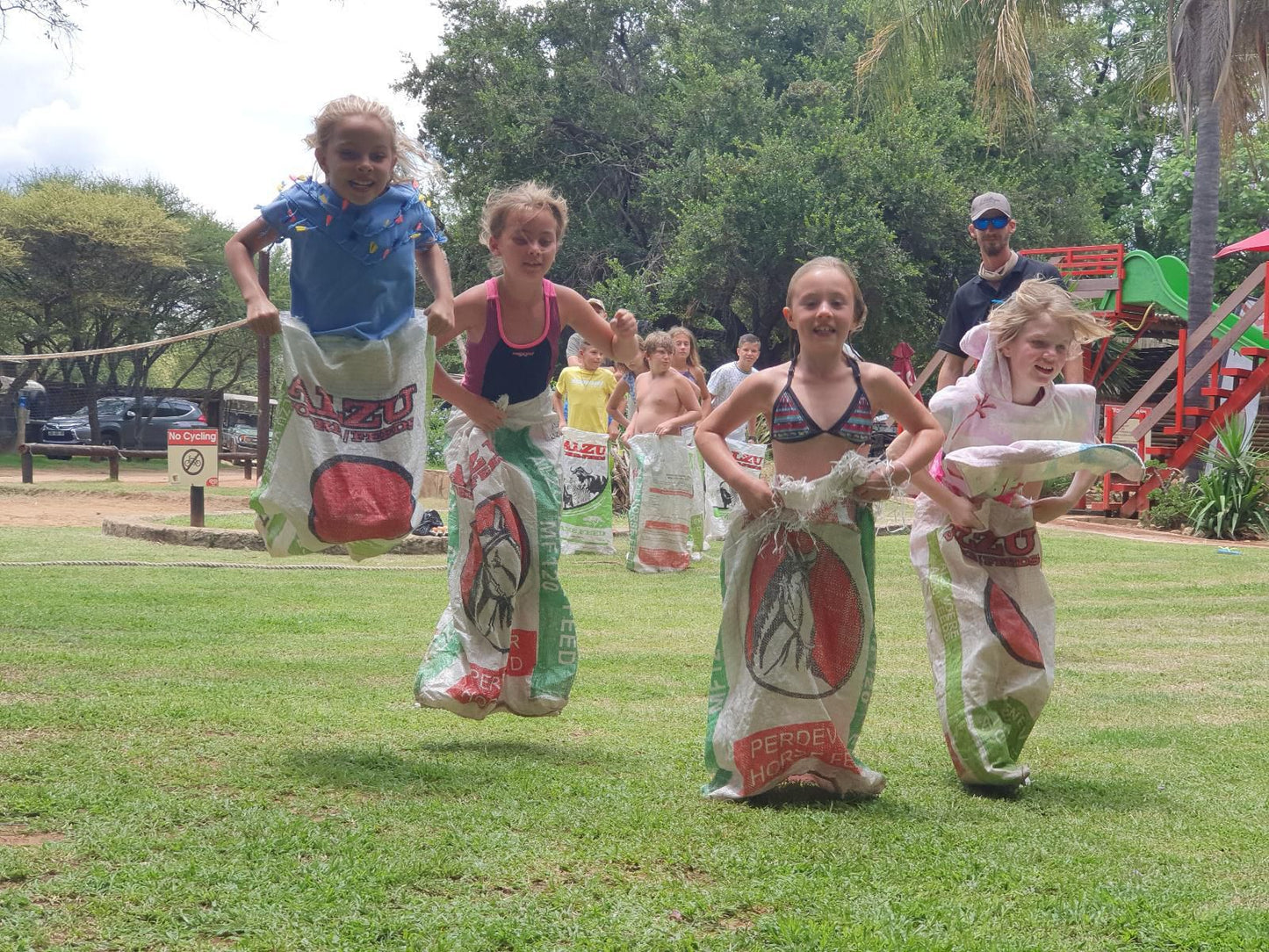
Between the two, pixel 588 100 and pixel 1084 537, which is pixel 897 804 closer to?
pixel 1084 537

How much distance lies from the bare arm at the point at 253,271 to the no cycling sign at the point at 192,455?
34.0 feet

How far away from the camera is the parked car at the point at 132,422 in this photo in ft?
117

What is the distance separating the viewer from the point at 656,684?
20.1ft

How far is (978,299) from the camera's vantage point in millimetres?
5617

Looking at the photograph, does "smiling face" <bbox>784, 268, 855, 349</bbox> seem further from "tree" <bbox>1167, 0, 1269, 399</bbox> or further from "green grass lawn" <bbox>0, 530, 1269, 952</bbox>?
"tree" <bbox>1167, 0, 1269, 399</bbox>

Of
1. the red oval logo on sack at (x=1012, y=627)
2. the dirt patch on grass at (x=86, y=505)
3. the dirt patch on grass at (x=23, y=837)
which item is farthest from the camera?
the dirt patch on grass at (x=86, y=505)

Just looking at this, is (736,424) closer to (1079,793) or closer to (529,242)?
(529,242)

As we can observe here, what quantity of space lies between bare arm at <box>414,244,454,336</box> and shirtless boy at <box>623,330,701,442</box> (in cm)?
649

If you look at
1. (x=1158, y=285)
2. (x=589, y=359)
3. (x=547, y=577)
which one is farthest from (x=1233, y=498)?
(x=547, y=577)

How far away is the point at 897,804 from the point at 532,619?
62.3 inches

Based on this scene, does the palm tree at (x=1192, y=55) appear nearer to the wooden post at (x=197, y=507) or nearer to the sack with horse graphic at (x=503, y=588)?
the wooden post at (x=197, y=507)

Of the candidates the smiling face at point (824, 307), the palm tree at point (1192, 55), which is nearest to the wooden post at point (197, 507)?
the smiling face at point (824, 307)

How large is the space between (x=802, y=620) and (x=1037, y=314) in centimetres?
135

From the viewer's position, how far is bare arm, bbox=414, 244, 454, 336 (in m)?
4.69
